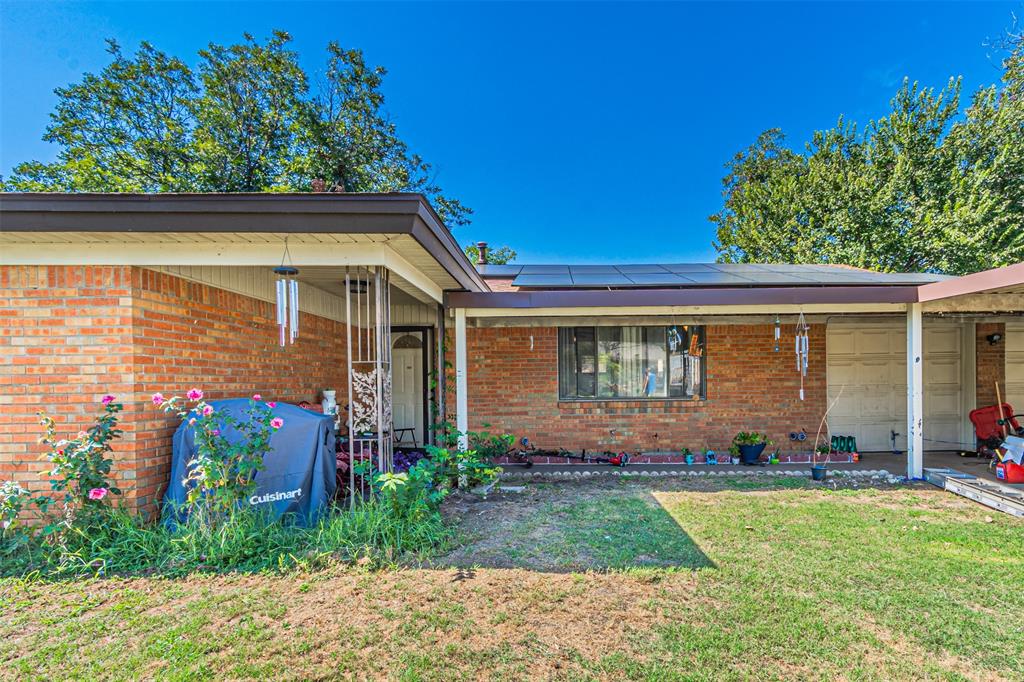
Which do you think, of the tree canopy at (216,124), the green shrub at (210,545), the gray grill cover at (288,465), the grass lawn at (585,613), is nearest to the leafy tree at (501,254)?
the tree canopy at (216,124)

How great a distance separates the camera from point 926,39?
12.7m

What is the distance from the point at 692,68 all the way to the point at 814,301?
10.6m

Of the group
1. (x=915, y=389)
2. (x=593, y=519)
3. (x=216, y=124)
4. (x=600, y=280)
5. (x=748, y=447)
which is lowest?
(x=593, y=519)

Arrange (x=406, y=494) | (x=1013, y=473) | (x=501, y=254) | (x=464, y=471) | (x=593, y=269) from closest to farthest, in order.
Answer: (x=406, y=494) → (x=464, y=471) → (x=1013, y=473) → (x=593, y=269) → (x=501, y=254)

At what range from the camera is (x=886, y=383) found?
24.9ft

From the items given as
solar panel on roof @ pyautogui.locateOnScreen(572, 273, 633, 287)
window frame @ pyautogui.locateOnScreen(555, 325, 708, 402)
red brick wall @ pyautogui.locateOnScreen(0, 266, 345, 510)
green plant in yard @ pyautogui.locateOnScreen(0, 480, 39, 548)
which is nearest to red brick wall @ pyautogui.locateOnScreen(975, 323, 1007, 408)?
window frame @ pyautogui.locateOnScreen(555, 325, 708, 402)

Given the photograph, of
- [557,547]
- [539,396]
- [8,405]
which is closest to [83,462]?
[8,405]

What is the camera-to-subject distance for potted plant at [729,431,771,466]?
675 centimetres

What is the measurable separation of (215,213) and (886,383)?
380 inches

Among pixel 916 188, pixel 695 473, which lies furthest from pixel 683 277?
pixel 916 188

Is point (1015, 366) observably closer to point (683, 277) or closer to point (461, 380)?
point (683, 277)

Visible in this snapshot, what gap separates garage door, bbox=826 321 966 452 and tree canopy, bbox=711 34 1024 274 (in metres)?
8.40

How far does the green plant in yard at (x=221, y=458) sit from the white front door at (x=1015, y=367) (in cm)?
1082

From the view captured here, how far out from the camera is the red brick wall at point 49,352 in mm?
3607
